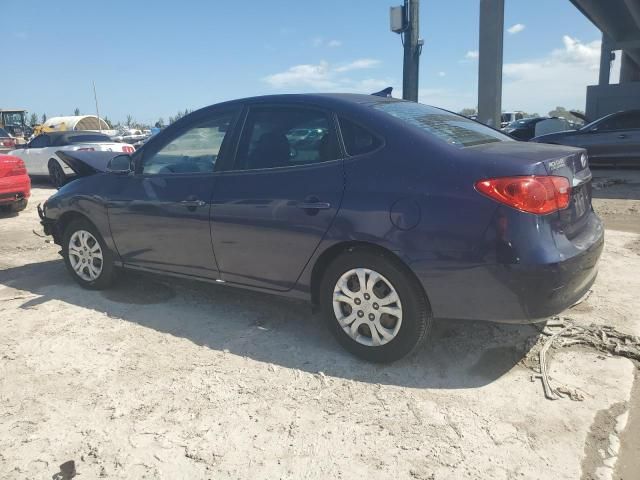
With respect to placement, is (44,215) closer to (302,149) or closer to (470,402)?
(302,149)

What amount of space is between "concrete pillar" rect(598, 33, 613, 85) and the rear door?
37.8 metres

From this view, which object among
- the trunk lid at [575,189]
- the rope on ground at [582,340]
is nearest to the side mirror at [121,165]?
the trunk lid at [575,189]

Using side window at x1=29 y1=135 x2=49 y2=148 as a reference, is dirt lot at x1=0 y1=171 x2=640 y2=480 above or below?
below

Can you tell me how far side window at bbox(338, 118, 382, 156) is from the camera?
3.14 metres

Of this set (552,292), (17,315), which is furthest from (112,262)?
(552,292)

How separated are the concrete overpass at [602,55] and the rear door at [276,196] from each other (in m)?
13.0

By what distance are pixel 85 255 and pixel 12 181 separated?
4806mm

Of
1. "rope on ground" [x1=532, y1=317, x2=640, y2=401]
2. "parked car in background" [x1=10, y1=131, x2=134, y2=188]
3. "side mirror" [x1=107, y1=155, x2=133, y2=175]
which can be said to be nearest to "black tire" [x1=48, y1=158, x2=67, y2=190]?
"parked car in background" [x1=10, y1=131, x2=134, y2=188]

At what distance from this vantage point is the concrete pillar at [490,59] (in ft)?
49.2

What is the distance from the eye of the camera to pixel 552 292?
2.74 m

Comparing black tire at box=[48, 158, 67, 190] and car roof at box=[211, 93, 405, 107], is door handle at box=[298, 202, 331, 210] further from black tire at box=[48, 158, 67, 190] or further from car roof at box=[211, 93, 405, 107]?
black tire at box=[48, 158, 67, 190]

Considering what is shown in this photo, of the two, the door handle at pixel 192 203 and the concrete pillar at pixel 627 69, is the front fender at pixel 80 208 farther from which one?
the concrete pillar at pixel 627 69

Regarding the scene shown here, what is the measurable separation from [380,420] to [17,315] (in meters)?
3.21

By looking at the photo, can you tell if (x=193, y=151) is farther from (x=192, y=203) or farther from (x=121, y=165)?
(x=121, y=165)
